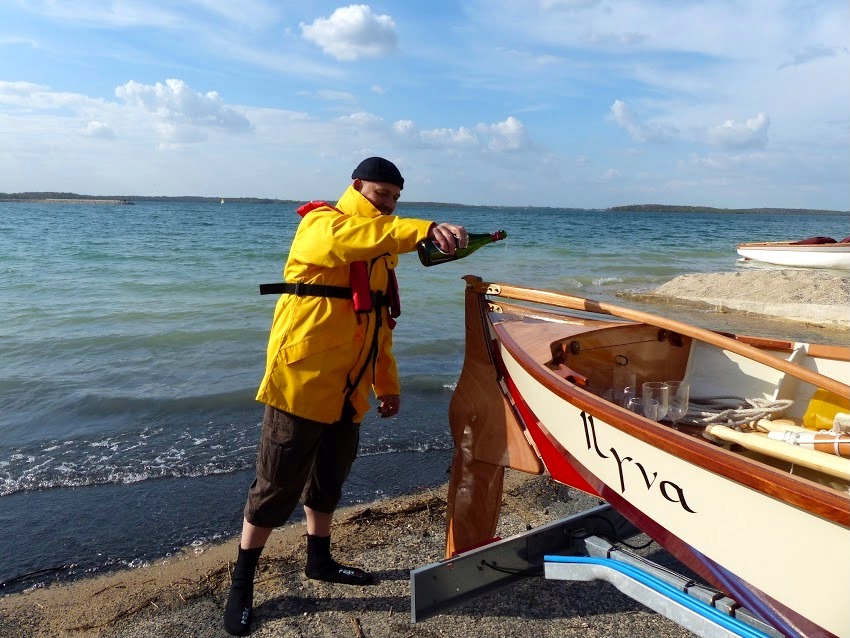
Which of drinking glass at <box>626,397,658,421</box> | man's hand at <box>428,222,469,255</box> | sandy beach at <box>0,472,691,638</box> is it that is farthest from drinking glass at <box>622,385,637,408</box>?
man's hand at <box>428,222,469,255</box>

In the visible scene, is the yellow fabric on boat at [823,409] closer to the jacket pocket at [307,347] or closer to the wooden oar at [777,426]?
the wooden oar at [777,426]

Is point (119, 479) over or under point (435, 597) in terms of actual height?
under

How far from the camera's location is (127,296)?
46.6 feet

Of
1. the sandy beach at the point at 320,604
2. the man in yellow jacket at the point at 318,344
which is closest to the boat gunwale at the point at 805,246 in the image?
the sandy beach at the point at 320,604

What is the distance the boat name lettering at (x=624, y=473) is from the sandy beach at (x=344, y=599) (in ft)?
3.04

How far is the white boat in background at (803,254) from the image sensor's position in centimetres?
1841

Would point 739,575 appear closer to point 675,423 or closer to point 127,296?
point 675,423

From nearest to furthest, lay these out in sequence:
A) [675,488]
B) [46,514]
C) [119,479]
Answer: [675,488] < [46,514] < [119,479]

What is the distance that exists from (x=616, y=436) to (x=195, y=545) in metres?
2.87

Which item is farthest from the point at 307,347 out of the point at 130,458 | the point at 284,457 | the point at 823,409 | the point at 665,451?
the point at 130,458

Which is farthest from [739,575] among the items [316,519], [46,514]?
[46,514]

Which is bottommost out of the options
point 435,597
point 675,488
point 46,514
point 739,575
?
point 46,514

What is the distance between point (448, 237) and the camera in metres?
2.54

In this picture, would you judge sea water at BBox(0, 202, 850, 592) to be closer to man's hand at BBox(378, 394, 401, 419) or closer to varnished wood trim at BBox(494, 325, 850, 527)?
man's hand at BBox(378, 394, 401, 419)
